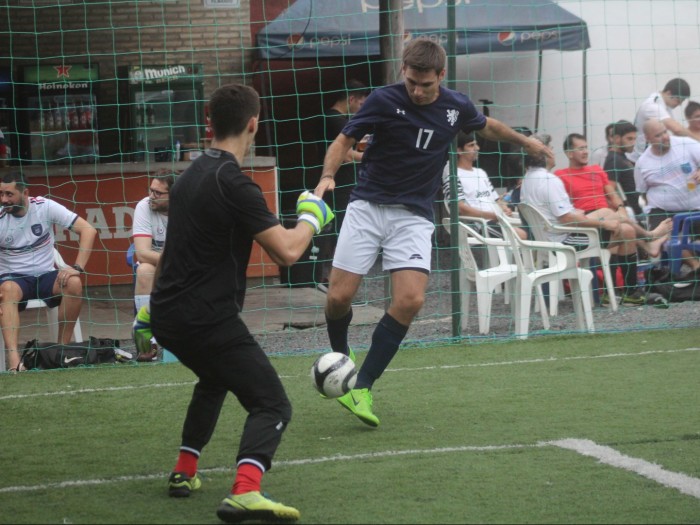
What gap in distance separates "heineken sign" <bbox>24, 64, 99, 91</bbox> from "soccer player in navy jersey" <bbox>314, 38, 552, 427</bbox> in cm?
852

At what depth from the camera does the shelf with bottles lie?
45.5 ft

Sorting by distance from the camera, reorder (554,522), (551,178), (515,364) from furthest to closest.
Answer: (551,178), (515,364), (554,522)

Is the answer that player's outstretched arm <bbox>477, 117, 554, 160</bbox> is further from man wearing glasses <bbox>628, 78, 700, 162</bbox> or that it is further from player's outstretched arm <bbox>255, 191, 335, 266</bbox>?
man wearing glasses <bbox>628, 78, 700, 162</bbox>

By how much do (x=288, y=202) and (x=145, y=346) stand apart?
927 cm

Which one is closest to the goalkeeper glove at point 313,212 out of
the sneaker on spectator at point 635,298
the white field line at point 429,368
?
the white field line at point 429,368

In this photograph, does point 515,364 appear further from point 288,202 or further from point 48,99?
point 48,99

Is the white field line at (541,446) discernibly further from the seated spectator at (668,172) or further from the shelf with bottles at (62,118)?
the shelf with bottles at (62,118)

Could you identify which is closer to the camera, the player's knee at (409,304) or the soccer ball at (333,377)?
the soccer ball at (333,377)

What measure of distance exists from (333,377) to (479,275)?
431 centimetres

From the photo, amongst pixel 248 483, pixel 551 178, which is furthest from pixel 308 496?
pixel 551 178

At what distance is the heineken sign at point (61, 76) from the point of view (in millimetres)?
14141

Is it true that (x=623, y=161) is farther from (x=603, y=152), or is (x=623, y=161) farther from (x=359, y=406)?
(x=359, y=406)

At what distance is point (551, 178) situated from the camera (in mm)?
10648

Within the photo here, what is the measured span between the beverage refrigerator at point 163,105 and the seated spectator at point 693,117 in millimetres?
5129
